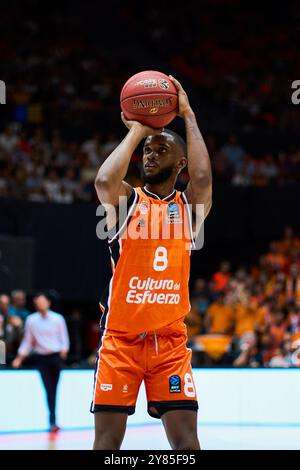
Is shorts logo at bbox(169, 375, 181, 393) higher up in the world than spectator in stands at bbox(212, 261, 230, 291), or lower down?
lower down

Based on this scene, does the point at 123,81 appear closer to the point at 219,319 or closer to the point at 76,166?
the point at 76,166

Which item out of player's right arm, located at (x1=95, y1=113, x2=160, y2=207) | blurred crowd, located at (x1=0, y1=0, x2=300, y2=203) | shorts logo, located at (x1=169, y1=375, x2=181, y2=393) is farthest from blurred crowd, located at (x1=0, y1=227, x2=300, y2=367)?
player's right arm, located at (x1=95, y1=113, x2=160, y2=207)

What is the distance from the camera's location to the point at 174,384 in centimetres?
506

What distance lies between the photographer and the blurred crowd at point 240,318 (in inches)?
527

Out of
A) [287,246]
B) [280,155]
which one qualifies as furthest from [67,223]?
[280,155]

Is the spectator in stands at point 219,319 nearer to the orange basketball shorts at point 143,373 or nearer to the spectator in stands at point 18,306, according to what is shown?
the spectator in stands at point 18,306

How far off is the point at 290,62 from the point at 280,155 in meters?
4.25

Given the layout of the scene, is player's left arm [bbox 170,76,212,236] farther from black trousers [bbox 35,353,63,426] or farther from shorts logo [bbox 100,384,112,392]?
black trousers [bbox 35,353,63,426]

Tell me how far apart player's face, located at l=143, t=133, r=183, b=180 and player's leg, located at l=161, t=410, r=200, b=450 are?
134 centimetres

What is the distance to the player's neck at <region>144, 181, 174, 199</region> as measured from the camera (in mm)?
5309

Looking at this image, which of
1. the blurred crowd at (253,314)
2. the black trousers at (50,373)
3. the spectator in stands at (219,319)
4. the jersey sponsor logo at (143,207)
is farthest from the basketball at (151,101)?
the spectator in stands at (219,319)

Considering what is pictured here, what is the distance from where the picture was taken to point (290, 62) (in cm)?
2272

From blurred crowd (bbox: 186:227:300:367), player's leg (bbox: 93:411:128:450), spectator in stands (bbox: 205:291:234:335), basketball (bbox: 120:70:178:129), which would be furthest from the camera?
spectator in stands (bbox: 205:291:234:335)

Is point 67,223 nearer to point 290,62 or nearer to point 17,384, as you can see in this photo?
point 17,384
